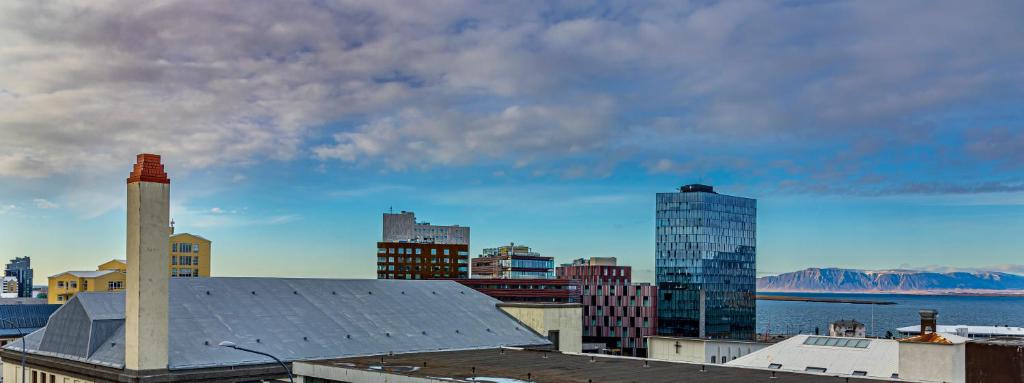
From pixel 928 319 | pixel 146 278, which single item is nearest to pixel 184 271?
pixel 146 278

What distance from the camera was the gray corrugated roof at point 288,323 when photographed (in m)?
69.6

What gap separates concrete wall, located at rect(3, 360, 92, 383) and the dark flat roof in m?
23.9

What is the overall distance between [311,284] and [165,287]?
2456 centimetres

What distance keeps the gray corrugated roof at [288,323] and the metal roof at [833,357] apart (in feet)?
95.8

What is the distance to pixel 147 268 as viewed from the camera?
64.4 m

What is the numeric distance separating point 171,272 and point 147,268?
118094 mm

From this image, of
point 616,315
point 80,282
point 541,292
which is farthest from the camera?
point 80,282

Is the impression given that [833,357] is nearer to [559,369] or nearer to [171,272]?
[559,369]

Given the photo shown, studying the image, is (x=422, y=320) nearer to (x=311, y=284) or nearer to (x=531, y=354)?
(x=311, y=284)

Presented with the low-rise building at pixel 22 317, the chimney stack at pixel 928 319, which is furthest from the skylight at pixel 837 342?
the low-rise building at pixel 22 317

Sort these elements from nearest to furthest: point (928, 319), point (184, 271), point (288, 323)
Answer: point (928, 319) < point (288, 323) < point (184, 271)

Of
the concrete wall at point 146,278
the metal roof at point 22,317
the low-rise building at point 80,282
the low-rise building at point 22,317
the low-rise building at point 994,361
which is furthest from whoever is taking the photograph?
the low-rise building at point 80,282

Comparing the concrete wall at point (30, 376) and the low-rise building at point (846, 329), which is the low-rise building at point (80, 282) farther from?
the low-rise building at point (846, 329)

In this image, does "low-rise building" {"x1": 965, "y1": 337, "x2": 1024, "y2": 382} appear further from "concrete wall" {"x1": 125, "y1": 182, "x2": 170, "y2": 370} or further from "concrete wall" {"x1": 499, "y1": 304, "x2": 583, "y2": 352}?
"concrete wall" {"x1": 499, "y1": 304, "x2": 583, "y2": 352}
